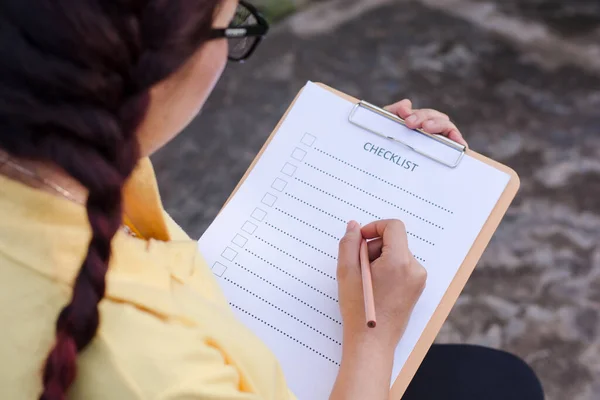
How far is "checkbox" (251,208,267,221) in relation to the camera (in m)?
0.70

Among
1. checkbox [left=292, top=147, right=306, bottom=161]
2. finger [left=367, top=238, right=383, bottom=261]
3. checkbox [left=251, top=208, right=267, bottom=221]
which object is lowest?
checkbox [left=251, top=208, right=267, bottom=221]

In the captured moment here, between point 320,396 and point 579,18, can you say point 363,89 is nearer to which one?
point 579,18

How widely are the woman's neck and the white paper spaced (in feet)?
0.92

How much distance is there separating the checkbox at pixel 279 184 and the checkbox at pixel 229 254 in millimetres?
95

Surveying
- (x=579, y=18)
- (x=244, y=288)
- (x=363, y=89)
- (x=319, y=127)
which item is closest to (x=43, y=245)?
(x=244, y=288)

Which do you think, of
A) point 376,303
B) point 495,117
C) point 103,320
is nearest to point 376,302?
point 376,303

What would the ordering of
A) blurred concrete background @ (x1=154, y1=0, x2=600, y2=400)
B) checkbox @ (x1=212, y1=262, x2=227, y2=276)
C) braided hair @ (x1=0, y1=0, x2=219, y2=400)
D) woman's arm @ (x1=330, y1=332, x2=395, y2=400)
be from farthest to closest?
blurred concrete background @ (x1=154, y1=0, x2=600, y2=400)
checkbox @ (x1=212, y1=262, x2=227, y2=276)
woman's arm @ (x1=330, y1=332, x2=395, y2=400)
braided hair @ (x1=0, y1=0, x2=219, y2=400)

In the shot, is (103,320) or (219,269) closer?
(103,320)

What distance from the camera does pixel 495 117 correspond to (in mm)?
1394

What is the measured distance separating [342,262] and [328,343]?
0.09m

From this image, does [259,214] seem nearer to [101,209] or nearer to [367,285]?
[367,285]

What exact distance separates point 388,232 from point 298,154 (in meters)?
0.17

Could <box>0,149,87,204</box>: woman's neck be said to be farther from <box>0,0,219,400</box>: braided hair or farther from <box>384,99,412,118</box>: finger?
<box>384,99,412,118</box>: finger

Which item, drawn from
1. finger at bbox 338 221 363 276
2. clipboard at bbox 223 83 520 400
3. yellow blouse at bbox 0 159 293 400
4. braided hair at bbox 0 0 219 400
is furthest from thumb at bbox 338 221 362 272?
braided hair at bbox 0 0 219 400
